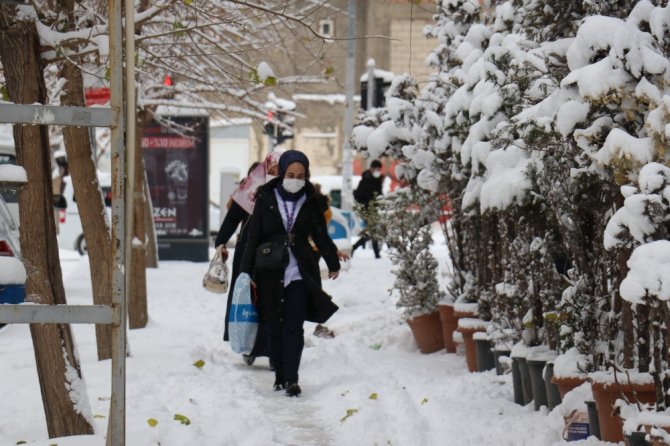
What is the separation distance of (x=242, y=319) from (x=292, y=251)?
106cm

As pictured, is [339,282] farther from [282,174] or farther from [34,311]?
[34,311]

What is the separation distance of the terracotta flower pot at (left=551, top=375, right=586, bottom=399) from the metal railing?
8.90ft

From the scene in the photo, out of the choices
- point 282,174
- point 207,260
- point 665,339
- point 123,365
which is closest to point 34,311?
point 123,365

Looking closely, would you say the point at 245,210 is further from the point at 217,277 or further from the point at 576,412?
the point at 576,412

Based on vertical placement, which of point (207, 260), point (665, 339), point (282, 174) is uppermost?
point (282, 174)

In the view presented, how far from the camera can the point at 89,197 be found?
888 centimetres

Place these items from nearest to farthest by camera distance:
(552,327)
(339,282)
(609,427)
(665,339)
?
1. (665,339)
2. (609,427)
3. (552,327)
4. (339,282)

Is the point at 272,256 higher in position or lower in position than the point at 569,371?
higher

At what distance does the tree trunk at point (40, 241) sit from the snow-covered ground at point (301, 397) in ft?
0.64

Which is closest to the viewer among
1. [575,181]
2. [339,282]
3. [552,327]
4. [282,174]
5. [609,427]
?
[609,427]

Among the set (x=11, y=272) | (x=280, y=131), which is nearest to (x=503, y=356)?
(x=11, y=272)

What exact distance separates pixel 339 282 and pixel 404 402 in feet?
34.5

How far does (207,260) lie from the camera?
76.8 ft

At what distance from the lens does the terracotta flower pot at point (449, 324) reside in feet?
34.2
